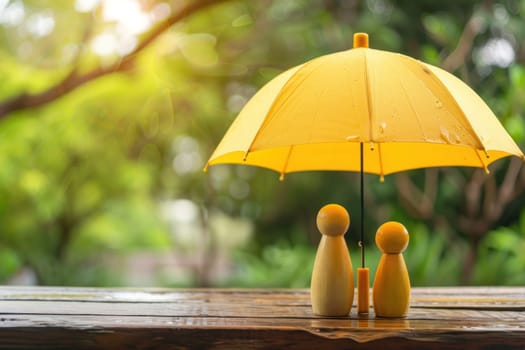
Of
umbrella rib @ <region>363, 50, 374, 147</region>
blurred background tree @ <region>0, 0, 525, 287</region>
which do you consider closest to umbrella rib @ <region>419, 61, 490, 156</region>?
umbrella rib @ <region>363, 50, 374, 147</region>

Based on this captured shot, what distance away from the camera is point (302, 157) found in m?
2.06

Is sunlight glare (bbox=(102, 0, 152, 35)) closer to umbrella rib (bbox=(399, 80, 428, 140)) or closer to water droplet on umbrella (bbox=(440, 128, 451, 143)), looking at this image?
umbrella rib (bbox=(399, 80, 428, 140))

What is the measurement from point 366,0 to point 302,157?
459 centimetres

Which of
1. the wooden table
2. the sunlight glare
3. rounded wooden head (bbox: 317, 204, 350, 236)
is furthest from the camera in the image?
the sunlight glare

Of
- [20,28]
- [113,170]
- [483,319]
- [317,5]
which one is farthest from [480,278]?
[20,28]

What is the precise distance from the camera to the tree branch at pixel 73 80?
4434mm

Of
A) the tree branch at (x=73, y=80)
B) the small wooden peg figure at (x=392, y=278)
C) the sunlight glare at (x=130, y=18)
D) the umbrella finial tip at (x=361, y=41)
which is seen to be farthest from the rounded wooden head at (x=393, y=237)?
the sunlight glare at (x=130, y=18)

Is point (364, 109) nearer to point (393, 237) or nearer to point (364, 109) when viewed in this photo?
point (364, 109)

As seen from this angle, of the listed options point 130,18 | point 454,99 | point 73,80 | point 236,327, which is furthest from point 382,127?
point 130,18

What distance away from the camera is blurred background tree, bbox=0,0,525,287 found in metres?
5.36

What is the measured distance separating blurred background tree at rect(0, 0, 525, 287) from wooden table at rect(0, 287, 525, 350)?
3.38 meters

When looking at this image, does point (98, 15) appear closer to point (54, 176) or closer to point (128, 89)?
point (128, 89)

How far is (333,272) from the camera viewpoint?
1.62 meters

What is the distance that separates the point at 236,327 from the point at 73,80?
11.1ft
